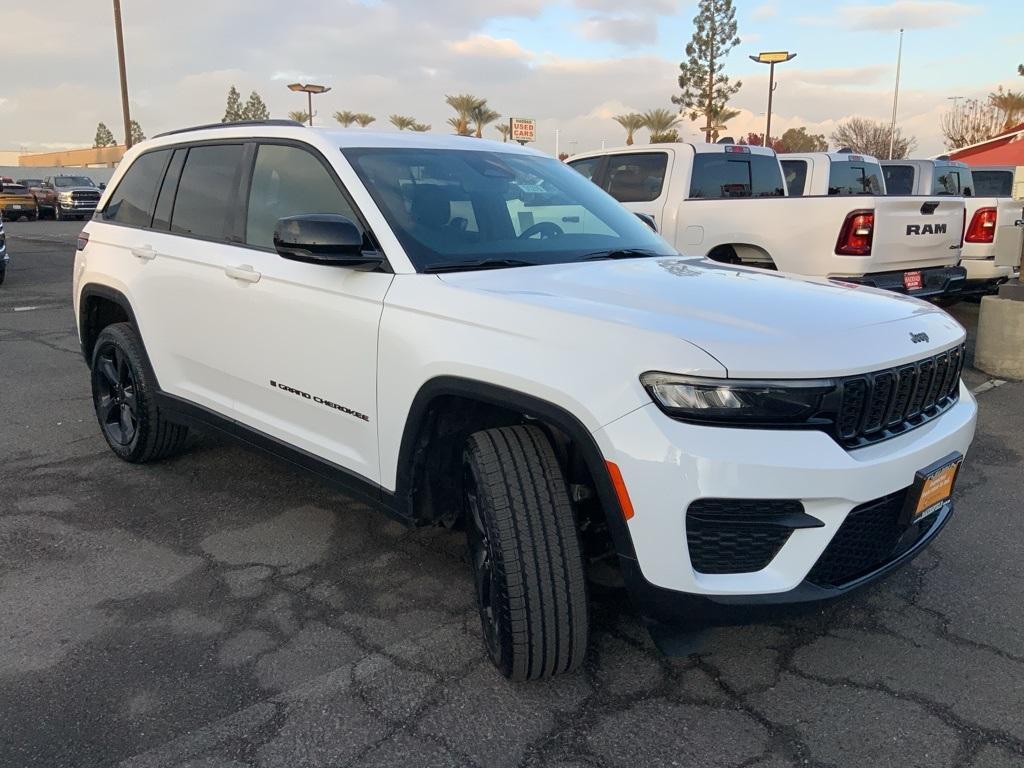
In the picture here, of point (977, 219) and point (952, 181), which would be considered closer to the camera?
point (977, 219)

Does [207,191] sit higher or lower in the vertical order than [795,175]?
lower

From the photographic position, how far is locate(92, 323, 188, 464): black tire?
4328mm

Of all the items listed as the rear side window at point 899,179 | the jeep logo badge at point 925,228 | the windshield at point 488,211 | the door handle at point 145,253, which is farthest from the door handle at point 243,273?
the rear side window at point 899,179

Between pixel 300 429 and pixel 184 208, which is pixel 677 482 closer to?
pixel 300 429

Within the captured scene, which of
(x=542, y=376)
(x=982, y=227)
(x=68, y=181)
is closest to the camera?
(x=542, y=376)

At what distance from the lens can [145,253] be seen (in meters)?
4.19

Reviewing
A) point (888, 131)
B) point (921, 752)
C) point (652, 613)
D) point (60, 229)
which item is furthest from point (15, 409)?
point (888, 131)

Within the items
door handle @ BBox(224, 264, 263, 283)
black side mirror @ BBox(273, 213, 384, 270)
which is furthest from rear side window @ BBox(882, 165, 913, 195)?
black side mirror @ BBox(273, 213, 384, 270)

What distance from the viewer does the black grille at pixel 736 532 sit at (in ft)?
7.20

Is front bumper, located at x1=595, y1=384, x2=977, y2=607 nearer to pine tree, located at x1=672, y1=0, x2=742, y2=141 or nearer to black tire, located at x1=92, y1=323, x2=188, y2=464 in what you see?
black tire, located at x1=92, y1=323, x2=188, y2=464

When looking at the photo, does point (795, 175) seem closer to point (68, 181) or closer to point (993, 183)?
point (993, 183)

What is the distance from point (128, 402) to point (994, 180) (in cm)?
1620

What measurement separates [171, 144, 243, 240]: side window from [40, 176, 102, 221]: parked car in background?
31.1m

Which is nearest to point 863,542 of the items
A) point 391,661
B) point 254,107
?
point 391,661
